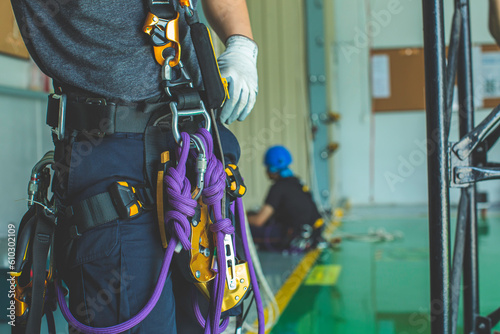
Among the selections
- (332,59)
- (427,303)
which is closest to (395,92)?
(332,59)

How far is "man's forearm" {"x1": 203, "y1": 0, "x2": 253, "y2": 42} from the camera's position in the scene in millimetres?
1272

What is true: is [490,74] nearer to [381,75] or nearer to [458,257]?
[381,75]

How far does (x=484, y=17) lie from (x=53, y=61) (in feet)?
27.6

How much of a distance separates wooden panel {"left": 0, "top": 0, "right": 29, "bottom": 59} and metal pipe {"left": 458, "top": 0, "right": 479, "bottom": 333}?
237 centimetres

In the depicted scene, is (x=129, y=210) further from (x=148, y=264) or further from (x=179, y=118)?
(x=179, y=118)

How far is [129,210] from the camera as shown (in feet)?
3.03

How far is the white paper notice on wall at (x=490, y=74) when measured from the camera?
25.5 feet

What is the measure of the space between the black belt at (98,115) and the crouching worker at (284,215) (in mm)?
3704

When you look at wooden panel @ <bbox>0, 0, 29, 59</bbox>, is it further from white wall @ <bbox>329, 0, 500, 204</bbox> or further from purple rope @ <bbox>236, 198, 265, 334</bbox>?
white wall @ <bbox>329, 0, 500, 204</bbox>

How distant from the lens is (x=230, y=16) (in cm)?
128

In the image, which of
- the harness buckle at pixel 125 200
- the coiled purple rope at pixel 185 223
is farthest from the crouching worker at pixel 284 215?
the harness buckle at pixel 125 200

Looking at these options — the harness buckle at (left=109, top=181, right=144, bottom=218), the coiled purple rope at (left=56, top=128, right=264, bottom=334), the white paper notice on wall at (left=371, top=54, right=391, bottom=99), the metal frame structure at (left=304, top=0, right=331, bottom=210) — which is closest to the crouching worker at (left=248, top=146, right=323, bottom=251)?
the metal frame structure at (left=304, top=0, right=331, bottom=210)

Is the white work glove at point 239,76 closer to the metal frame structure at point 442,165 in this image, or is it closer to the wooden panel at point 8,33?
the metal frame structure at point 442,165

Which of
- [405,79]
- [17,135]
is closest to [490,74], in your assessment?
[405,79]
